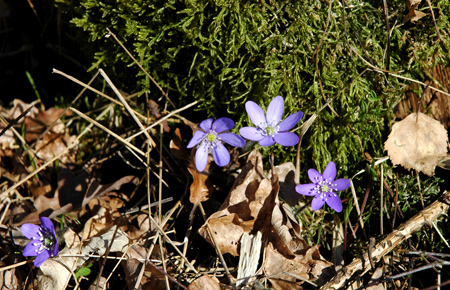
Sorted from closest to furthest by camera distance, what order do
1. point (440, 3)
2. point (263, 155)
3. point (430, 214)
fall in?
point (430, 214)
point (440, 3)
point (263, 155)

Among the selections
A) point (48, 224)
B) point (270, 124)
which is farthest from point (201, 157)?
point (48, 224)

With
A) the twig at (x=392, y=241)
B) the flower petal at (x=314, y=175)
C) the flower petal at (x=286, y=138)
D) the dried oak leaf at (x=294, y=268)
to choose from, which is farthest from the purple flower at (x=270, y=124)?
the twig at (x=392, y=241)

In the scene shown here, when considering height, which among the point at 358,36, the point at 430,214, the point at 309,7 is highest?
the point at 309,7

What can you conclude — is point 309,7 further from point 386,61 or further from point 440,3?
point 440,3

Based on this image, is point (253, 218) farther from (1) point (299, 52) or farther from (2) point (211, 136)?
(1) point (299, 52)

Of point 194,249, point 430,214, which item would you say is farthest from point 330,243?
point 194,249

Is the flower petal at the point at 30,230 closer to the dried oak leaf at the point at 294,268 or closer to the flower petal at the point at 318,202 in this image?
the dried oak leaf at the point at 294,268
